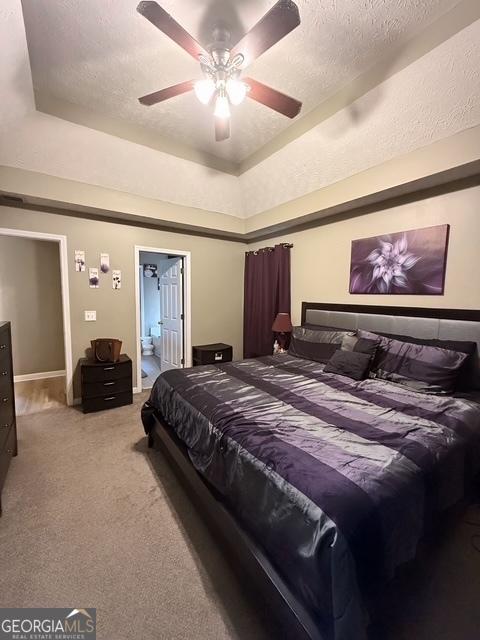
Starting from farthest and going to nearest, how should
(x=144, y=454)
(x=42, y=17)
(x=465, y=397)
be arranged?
(x=144, y=454)
(x=465, y=397)
(x=42, y=17)

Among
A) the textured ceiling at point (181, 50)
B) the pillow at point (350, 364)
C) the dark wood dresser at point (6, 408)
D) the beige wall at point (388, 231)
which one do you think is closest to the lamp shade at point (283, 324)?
the beige wall at point (388, 231)

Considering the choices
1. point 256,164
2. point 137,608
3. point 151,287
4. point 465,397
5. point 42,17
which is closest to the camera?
point 137,608

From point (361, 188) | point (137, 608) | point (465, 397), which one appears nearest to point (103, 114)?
point (361, 188)

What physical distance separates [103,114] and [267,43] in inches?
76.7

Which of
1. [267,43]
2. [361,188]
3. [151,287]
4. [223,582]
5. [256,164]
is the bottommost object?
[223,582]

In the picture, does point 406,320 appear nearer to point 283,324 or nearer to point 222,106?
point 283,324

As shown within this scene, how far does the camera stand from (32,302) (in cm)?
475

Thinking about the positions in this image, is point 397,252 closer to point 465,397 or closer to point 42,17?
point 465,397

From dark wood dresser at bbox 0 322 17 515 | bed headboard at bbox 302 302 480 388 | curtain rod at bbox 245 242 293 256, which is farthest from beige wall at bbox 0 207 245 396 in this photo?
bed headboard at bbox 302 302 480 388

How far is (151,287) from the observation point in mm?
6680

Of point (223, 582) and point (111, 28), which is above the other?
point (111, 28)

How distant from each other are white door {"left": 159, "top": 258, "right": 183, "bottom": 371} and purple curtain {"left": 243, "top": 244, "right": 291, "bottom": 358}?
1190mm

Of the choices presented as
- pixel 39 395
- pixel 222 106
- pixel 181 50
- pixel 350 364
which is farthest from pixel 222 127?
pixel 39 395

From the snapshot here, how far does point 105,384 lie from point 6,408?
1.25 m
